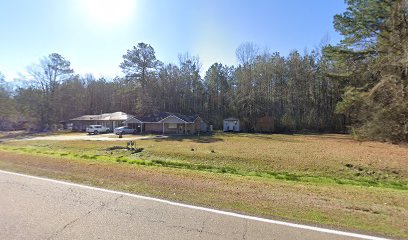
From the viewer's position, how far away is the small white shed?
54.8 m

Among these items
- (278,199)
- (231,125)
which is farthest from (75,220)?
(231,125)

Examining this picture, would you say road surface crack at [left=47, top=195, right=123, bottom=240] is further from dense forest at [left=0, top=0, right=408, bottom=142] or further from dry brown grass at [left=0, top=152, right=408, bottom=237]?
dense forest at [left=0, top=0, right=408, bottom=142]

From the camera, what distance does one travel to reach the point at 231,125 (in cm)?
5506

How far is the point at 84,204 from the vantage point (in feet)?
18.4

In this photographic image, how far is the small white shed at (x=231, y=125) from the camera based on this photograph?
5476 cm

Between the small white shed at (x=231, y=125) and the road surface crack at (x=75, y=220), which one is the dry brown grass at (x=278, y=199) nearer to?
the road surface crack at (x=75, y=220)

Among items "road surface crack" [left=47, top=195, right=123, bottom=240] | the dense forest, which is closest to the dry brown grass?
"road surface crack" [left=47, top=195, right=123, bottom=240]

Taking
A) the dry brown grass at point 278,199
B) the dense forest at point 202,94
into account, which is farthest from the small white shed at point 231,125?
the dry brown grass at point 278,199

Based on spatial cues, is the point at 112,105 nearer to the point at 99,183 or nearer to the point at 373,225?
the point at 99,183

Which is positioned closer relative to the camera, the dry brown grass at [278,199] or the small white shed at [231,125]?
the dry brown grass at [278,199]

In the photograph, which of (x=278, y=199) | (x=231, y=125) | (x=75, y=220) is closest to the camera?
(x=75, y=220)

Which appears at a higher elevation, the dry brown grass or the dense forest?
the dense forest

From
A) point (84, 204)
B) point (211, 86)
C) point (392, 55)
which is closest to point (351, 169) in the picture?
point (392, 55)

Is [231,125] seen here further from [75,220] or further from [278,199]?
[75,220]
